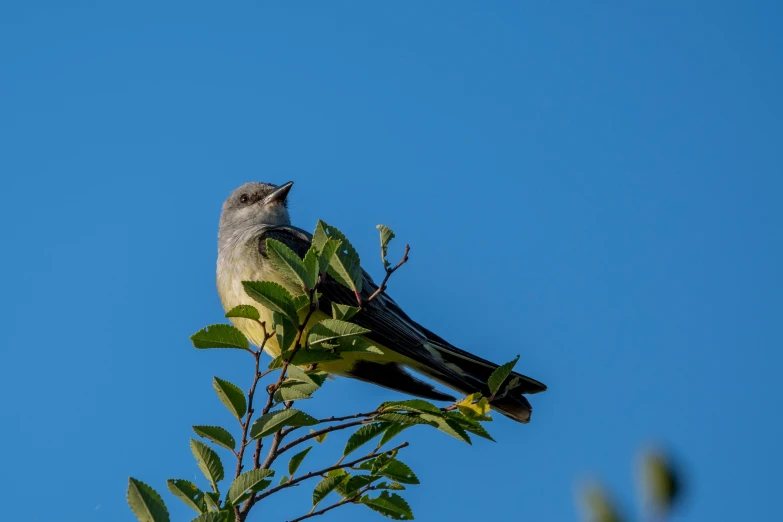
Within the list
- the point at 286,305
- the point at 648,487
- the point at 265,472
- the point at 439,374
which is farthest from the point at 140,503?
the point at 439,374

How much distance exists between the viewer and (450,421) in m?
3.21

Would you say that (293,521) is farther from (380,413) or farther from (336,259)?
(336,259)

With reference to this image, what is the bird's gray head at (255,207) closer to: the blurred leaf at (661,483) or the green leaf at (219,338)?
the green leaf at (219,338)

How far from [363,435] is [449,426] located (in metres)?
0.42

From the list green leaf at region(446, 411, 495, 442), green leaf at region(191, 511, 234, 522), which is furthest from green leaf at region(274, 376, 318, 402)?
green leaf at region(191, 511, 234, 522)

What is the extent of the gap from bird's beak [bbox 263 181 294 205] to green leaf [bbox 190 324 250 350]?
4478mm

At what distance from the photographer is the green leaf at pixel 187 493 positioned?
3094 millimetres

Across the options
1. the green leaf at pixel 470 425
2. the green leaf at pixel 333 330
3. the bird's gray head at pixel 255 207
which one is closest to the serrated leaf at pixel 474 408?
the green leaf at pixel 470 425

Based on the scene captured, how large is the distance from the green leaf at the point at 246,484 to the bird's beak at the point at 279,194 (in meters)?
4.96

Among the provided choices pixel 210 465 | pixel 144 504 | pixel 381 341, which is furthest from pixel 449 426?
pixel 381 341

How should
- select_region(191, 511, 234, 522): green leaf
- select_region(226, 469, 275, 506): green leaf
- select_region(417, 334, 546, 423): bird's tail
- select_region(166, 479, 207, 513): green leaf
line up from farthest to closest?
1. select_region(417, 334, 546, 423): bird's tail
2. select_region(166, 479, 207, 513): green leaf
3. select_region(226, 469, 275, 506): green leaf
4. select_region(191, 511, 234, 522): green leaf

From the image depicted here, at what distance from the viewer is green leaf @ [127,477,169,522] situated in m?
2.72

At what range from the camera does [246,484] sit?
9.65 feet

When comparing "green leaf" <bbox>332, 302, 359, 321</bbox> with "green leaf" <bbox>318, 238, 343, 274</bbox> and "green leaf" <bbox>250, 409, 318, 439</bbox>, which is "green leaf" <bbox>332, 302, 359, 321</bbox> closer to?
"green leaf" <bbox>318, 238, 343, 274</bbox>
